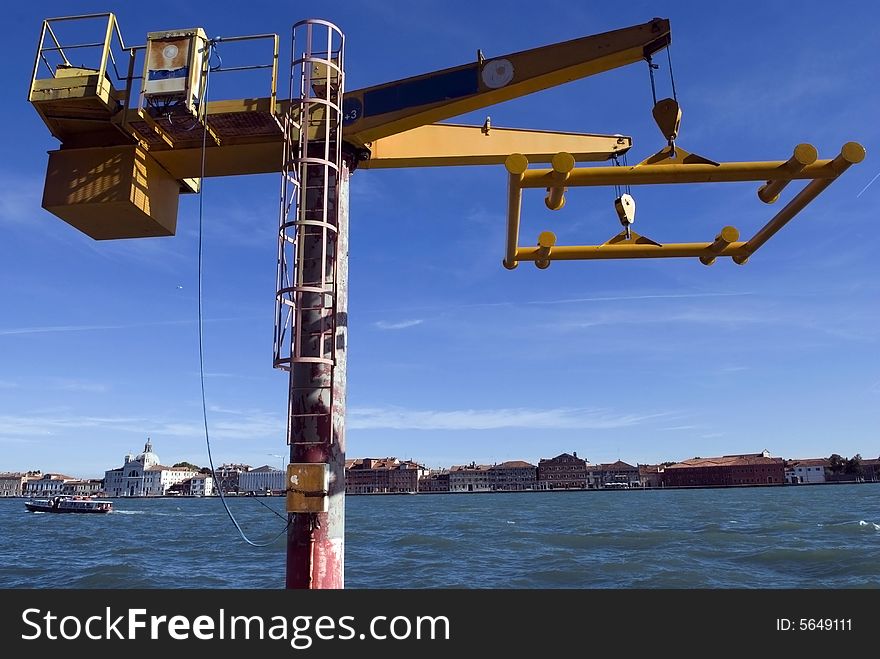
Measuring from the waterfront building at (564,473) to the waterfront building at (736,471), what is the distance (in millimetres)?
27432

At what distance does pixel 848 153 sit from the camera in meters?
5.71

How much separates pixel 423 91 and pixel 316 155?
5.39 feet

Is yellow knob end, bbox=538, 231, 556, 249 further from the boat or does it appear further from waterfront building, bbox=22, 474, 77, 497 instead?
waterfront building, bbox=22, 474, 77, 497

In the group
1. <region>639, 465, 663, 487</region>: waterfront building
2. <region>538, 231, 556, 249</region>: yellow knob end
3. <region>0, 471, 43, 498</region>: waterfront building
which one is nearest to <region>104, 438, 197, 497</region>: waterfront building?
<region>0, 471, 43, 498</region>: waterfront building

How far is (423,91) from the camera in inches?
344

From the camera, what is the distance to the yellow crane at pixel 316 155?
7.37 m

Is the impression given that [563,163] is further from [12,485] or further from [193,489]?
[12,485]

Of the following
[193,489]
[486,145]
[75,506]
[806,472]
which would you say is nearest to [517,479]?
[806,472]

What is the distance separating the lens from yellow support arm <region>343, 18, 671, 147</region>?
7.87 m

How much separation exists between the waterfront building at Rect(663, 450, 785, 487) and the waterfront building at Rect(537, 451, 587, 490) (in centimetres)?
2743
